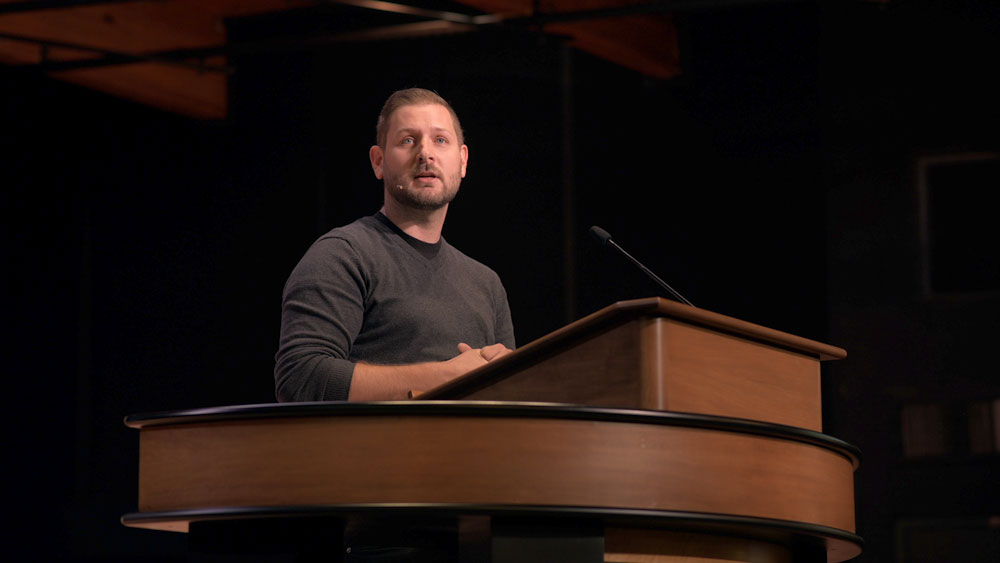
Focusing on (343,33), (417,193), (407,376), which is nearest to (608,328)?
(407,376)

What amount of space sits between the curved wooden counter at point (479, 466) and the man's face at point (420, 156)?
3.18 ft

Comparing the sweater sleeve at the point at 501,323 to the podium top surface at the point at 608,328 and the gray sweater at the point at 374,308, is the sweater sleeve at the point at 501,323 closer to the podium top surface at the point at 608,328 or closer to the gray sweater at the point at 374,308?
the gray sweater at the point at 374,308

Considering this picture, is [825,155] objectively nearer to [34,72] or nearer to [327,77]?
[327,77]

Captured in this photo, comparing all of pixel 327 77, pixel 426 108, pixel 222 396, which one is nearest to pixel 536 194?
pixel 327 77

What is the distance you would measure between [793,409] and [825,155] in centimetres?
594

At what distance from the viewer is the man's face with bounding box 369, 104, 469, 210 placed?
252cm

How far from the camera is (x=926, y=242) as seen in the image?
25.3 ft

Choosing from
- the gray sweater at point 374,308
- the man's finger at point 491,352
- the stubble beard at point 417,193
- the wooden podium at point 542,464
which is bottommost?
the wooden podium at point 542,464

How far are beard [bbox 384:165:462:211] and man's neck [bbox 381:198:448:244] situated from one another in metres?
0.01

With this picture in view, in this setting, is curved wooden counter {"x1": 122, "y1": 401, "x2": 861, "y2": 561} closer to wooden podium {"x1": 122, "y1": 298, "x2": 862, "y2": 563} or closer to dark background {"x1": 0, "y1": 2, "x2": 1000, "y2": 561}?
wooden podium {"x1": 122, "y1": 298, "x2": 862, "y2": 563}

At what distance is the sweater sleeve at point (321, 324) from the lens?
2.00 metres

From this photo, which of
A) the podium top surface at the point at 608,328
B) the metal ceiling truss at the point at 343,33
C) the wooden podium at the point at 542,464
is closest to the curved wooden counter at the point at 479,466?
the wooden podium at the point at 542,464

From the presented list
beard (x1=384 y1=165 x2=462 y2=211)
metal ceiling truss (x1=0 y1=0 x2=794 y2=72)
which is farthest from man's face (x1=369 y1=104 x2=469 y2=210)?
metal ceiling truss (x1=0 y1=0 x2=794 y2=72)

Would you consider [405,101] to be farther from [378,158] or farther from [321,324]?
[321,324]
